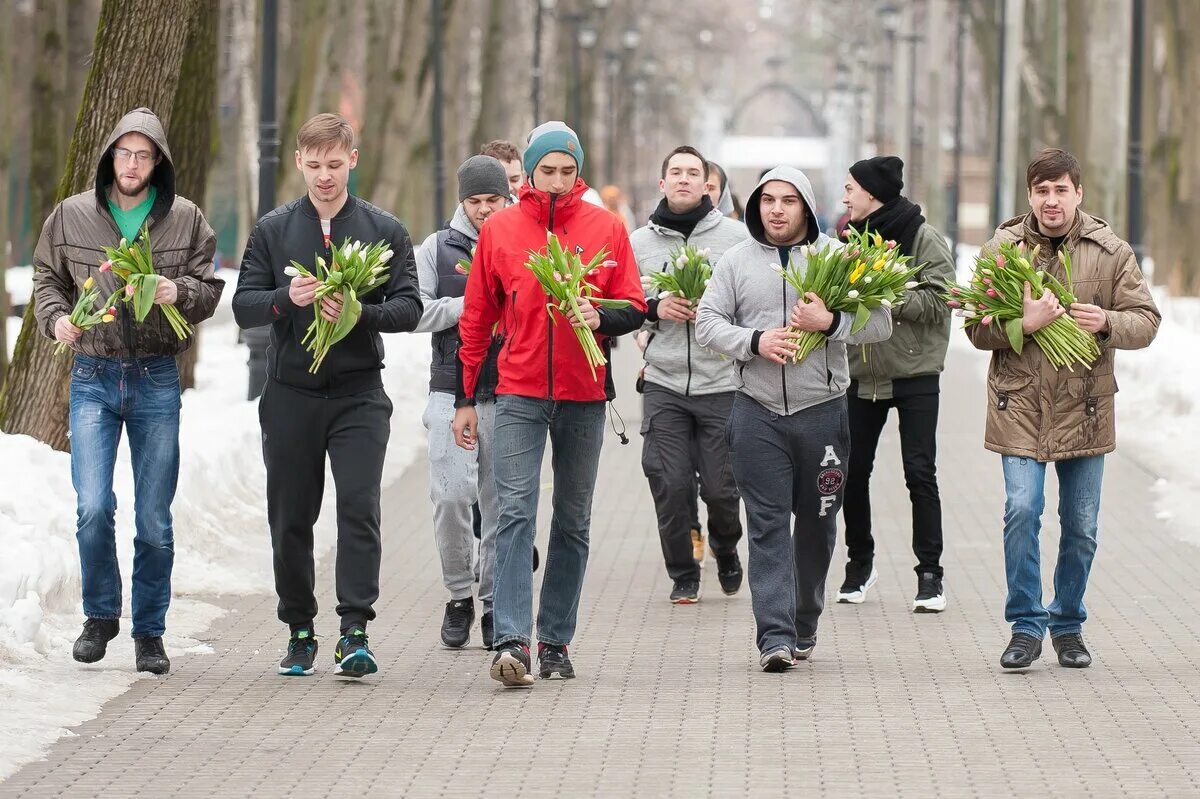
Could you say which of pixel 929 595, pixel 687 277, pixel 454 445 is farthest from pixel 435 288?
pixel 929 595

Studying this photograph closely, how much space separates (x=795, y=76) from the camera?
172 metres

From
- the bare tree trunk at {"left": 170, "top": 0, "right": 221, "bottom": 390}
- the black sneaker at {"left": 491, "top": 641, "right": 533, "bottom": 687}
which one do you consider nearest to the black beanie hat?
the black sneaker at {"left": 491, "top": 641, "right": 533, "bottom": 687}

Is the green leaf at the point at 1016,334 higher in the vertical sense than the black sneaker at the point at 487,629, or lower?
higher

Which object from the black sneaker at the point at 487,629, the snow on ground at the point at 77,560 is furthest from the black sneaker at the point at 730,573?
the snow on ground at the point at 77,560

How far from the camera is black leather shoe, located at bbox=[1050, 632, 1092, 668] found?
8836 millimetres

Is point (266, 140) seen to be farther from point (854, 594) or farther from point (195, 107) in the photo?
point (854, 594)

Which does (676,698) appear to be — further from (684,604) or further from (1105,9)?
(1105,9)

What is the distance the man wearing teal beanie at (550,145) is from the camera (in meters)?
8.40

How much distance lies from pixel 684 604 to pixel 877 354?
145cm

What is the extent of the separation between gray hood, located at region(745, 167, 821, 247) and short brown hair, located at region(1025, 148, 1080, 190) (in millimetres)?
802

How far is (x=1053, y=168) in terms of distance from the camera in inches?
341

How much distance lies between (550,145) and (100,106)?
4.72m

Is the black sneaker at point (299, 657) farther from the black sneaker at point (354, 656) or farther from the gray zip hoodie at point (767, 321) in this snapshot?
the gray zip hoodie at point (767, 321)

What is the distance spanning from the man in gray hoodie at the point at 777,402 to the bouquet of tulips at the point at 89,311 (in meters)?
2.14
